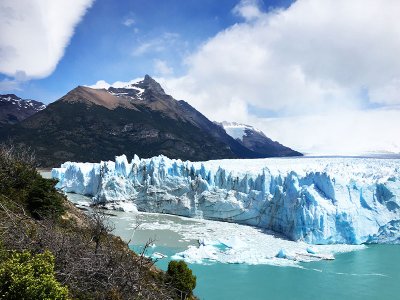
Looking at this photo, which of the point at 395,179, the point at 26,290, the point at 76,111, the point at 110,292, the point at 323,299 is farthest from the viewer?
the point at 76,111

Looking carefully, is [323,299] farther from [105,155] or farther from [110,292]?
[105,155]

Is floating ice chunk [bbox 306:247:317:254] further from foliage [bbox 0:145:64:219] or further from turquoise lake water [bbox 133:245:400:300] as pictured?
foliage [bbox 0:145:64:219]

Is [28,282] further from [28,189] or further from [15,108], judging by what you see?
[15,108]

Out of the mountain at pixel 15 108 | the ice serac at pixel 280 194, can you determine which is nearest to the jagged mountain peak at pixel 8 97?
the mountain at pixel 15 108

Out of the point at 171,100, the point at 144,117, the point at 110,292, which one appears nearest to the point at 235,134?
the point at 171,100

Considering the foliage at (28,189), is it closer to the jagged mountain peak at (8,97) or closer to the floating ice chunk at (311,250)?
the floating ice chunk at (311,250)
